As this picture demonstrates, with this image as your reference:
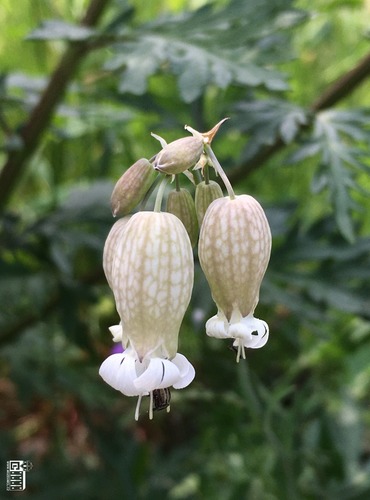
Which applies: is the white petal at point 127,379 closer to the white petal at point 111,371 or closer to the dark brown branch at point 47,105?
the white petal at point 111,371

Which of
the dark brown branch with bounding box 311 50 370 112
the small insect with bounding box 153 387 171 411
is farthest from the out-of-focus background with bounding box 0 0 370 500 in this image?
the small insect with bounding box 153 387 171 411

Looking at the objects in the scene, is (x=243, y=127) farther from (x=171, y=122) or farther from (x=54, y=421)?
(x=54, y=421)

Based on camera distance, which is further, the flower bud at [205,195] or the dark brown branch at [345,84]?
the dark brown branch at [345,84]

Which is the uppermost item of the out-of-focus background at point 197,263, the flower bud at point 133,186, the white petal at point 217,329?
the out-of-focus background at point 197,263

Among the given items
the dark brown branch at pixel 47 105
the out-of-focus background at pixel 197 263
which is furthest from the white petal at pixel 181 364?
the dark brown branch at pixel 47 105

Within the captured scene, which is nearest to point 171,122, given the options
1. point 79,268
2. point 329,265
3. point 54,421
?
point 329,265

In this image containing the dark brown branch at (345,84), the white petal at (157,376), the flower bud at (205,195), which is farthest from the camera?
the dark brown branch at (345,84)

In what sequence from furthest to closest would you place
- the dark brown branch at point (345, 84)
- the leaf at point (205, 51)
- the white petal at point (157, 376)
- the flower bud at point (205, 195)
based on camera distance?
the dark brown branch at point (345, 84) → the leaf at point (205, 51) → the flower bud at point (205, 195) → the white petal at point (157, 376)
